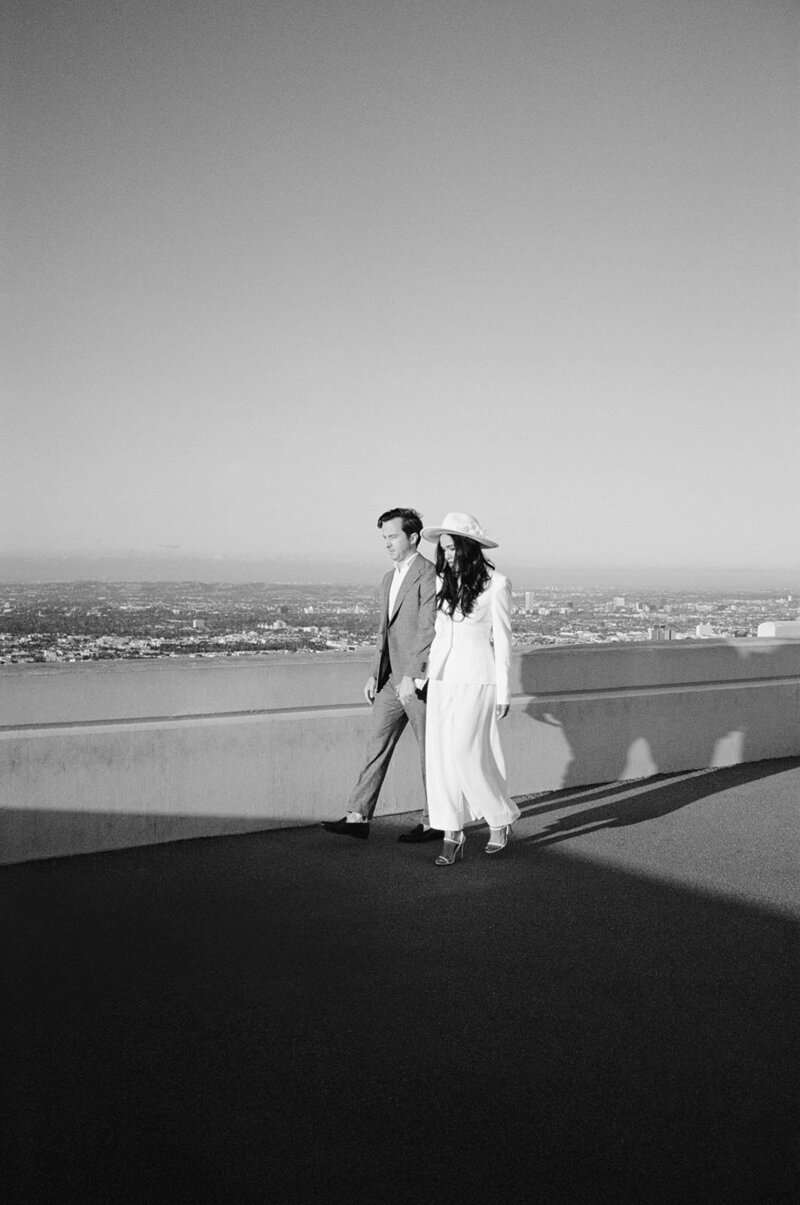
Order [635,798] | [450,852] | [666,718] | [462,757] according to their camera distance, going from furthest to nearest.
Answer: [666,718], [635,798], [462,757], [450,852]

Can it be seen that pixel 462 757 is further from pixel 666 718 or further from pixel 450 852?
pixel 666 718

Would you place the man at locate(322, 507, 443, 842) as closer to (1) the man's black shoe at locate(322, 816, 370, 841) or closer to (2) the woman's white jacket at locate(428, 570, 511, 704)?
(1) the man's black shoe at locate(322, 816, 370, 841)

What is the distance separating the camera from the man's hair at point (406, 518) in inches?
302

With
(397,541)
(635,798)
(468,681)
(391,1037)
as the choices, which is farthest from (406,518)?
(391,1037)

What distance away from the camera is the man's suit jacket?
7406 mm

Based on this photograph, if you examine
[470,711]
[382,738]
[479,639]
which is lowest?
[382,738]

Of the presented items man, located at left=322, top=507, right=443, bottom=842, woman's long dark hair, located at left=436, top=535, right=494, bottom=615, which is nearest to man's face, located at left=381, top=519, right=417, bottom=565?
man, located at left=322, top=507, right=443, bottom=842

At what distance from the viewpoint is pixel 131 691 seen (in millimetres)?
7348

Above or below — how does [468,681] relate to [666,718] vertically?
above

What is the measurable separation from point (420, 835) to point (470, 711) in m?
0.93

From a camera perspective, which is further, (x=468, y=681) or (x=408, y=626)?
(x=408, y=626)

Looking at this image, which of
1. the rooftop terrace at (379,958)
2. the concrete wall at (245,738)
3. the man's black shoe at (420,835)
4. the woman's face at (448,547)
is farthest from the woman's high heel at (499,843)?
the woman's face at (448,547)

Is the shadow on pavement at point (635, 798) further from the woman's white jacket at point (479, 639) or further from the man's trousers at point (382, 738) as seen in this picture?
the woman's white jacket at point (479, 639)

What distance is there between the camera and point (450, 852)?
22.6 feet
